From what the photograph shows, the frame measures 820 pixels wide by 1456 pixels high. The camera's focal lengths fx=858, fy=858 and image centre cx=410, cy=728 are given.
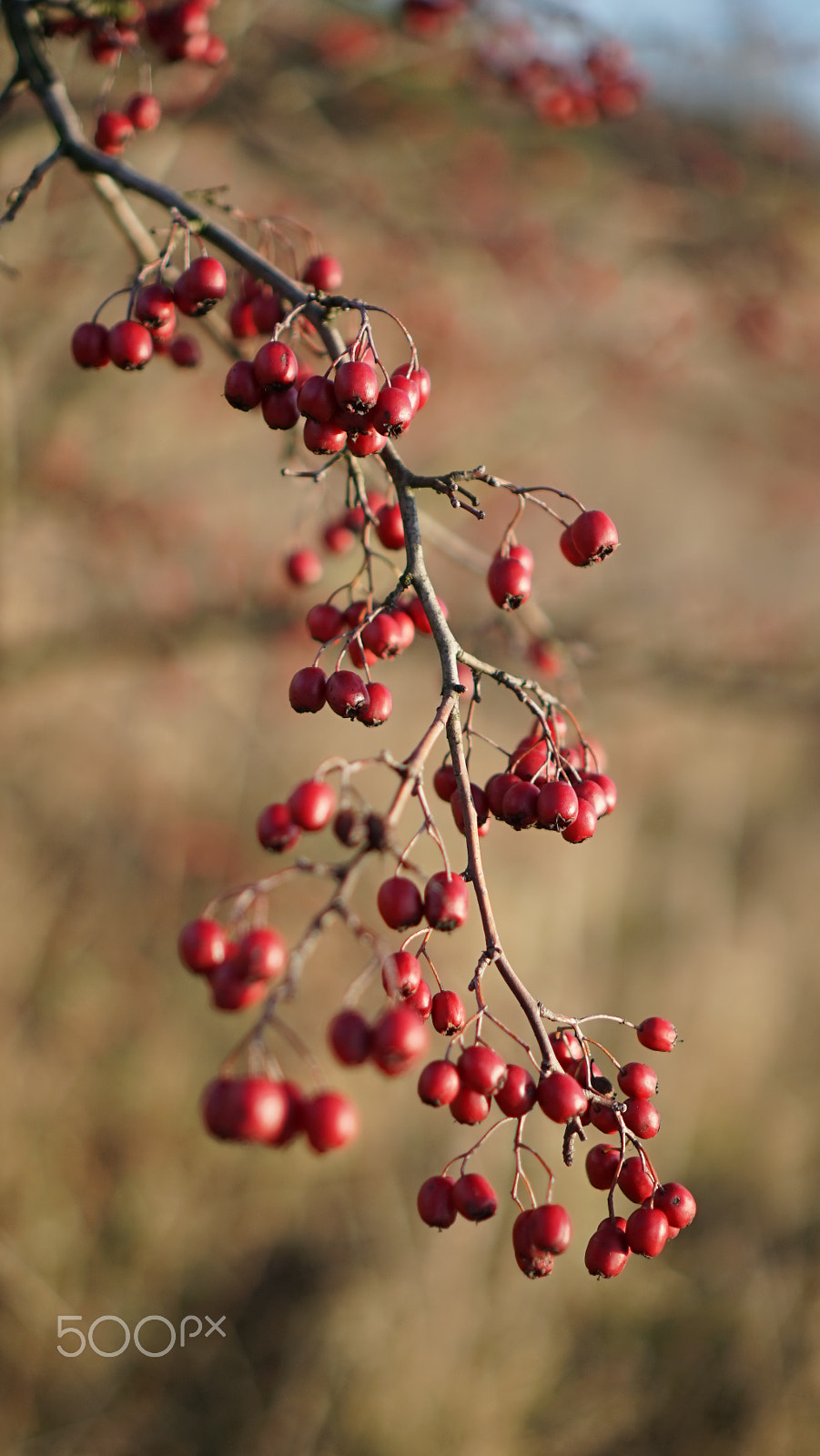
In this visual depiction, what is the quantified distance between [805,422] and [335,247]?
541 cm

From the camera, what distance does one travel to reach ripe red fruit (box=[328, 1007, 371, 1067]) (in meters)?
1.11

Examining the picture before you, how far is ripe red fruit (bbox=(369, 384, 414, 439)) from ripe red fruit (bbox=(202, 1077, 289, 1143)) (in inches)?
40.5

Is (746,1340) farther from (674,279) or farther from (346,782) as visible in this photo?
(674,279)

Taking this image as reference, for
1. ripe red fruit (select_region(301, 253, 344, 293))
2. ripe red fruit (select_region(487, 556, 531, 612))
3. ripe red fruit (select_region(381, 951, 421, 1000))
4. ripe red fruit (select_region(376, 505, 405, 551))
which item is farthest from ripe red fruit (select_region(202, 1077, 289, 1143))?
ripe red fruit (select_region(301, 253, 344, 293))

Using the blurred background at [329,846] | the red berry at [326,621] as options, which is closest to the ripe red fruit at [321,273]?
the red berry at [326,621]

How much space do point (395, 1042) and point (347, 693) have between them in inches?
23.6

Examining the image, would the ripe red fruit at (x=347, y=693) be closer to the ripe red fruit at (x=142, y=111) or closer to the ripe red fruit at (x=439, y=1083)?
the ripe red fruit at (x=439, y=1083)

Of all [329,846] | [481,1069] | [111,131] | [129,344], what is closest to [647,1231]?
[481,1069]

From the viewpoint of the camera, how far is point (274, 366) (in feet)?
5.02

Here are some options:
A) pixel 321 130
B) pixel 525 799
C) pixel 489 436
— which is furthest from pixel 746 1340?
pixel 321 130

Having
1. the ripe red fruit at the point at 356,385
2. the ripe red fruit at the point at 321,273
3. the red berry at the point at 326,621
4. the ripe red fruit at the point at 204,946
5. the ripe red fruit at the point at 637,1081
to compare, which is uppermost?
the ripe red fruit at the point at 321,273

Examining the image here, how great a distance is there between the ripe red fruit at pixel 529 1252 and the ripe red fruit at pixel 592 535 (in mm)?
1170

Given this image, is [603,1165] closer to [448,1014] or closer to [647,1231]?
[647,1231]

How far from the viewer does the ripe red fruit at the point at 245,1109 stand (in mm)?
1107
